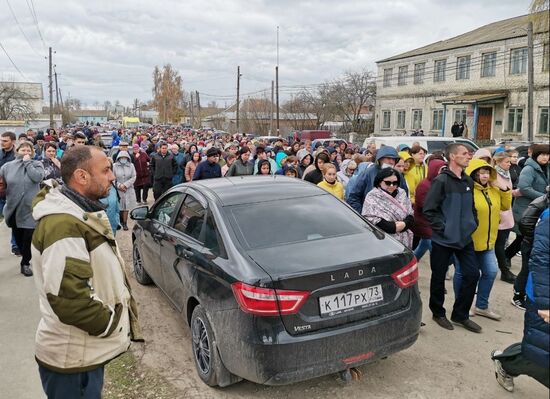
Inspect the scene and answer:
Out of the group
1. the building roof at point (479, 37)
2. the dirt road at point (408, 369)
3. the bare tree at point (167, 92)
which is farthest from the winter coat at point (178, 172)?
the bare tree at point (167, 92)

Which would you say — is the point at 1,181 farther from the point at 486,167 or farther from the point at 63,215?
the point at 486,167

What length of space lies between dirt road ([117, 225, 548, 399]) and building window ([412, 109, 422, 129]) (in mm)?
36207

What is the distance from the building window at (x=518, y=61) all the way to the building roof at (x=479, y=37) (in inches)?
40.0

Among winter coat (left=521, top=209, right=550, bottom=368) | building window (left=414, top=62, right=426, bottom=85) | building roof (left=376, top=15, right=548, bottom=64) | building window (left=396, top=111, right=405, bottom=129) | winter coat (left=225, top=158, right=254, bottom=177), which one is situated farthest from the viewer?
building window (left=396, top=111, right=405, bottom=129)

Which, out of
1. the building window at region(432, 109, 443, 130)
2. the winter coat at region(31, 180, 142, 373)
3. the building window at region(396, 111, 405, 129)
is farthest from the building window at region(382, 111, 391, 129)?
the winter coat at region(31, 180, 142, 373)

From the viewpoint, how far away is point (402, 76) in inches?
1602

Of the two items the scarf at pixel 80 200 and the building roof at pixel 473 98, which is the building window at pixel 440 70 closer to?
the building roof at pixel 473 98

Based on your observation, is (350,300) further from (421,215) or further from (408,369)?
(421,215)

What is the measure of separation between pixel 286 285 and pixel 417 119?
39.1 meters

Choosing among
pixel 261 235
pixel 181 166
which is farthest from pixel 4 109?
pixel 261 235

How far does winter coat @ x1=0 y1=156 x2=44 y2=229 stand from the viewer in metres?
5.92

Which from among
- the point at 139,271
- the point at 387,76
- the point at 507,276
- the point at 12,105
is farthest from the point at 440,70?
the point at 12,105

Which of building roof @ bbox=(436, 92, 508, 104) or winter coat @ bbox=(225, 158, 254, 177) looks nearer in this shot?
winter coat @ bbox=(225, 158, 254, 177)

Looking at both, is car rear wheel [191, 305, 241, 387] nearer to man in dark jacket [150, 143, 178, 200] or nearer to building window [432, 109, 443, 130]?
man in dark jacket [150, 143, 178, 200]
